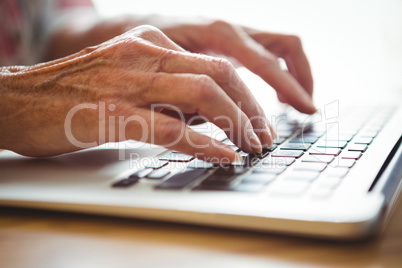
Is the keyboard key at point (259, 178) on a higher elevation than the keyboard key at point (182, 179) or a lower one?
higher

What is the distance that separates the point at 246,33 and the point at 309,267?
700mm

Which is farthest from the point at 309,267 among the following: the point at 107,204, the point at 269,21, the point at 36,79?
the point at 269,21

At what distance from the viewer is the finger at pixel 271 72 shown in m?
0.78

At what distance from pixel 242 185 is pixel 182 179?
6 cm

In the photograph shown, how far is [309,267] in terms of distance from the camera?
275 millimetres

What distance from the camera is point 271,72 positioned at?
0.79 m

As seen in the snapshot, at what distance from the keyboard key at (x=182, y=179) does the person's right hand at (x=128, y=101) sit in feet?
0.12

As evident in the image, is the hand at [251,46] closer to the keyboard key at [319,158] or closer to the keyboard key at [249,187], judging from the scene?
the keyboard key at [319,158]

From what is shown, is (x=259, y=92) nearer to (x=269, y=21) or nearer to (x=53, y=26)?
(x=269, y=21)

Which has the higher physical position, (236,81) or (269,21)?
(269,21)

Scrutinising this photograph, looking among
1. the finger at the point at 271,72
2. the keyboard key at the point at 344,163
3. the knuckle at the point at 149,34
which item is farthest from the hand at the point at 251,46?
the keyboard key at the point at 344,163

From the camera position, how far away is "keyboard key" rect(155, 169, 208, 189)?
37cm

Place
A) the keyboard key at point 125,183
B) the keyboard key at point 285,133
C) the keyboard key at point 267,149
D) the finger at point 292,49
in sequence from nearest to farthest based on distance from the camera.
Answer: the keyboard key at point 125,183 < the keyboard key at point 267,149 < the keyboard key at point 285,133 < the finger at point 292,49

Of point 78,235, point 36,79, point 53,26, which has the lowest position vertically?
point 78,235
